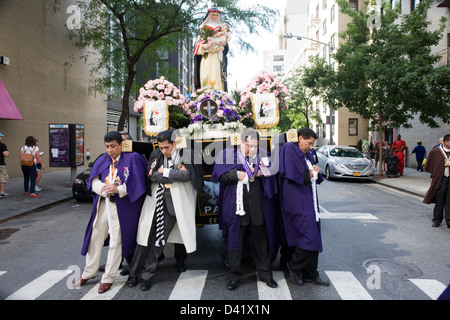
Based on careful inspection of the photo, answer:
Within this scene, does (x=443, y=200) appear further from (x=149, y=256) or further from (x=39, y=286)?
(x=39, y=286)

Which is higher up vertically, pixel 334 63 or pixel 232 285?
pixel 334 63

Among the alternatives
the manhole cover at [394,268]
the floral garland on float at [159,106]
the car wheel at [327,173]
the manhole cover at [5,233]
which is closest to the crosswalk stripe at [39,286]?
the floral garland on float at [159,106]

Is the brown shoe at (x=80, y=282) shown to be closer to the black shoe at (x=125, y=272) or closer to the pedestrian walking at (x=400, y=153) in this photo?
the black shoe at (x=125, y=272)

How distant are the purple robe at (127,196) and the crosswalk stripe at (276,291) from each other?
168 cm

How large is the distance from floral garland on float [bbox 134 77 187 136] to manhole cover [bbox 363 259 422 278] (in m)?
3.79

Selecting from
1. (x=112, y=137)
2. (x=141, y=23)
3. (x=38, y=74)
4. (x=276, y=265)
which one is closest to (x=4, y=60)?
(x=38, y=74)

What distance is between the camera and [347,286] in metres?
4.25

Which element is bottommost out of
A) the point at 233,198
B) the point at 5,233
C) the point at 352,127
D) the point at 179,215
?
the point at 5,233

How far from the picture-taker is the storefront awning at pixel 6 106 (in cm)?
1345

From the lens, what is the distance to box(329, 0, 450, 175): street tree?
13.9 meters

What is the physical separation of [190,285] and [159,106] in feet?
9.73

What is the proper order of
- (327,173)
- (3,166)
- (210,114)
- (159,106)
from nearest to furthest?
(210,114) < (159,106) < (3,166) < (327,173)

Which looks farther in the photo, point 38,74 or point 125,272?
point 38,74

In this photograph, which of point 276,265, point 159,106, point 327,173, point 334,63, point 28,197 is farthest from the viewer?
point 334,63
